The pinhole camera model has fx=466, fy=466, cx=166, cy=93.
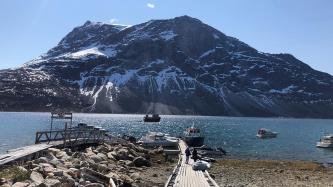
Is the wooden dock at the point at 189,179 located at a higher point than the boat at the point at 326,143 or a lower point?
higher

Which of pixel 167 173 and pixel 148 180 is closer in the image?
pixel 148 180

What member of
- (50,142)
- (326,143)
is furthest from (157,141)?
(326,143)

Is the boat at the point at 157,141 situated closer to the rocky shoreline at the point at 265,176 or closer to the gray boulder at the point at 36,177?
the rocky shoreline at the point at 265,176

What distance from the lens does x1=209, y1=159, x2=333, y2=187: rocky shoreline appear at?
1736 inches

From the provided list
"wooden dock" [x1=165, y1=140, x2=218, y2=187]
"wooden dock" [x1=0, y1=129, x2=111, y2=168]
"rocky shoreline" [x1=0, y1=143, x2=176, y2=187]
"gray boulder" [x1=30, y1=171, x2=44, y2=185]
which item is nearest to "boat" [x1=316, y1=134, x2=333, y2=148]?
"wooden dock" [x1=0, y1=129, x2=111, y2=168]

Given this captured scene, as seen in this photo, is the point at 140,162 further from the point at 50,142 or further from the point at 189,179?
the point at 189,179

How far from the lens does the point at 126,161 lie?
51.6 m

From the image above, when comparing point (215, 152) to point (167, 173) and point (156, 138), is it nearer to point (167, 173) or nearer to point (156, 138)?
Result: point (156, 138)

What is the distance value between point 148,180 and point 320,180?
61.4 ft

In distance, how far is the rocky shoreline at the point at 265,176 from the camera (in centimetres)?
4409

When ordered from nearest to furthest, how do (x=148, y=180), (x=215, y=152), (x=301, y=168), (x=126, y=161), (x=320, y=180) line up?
(x=148, y=180) → (x=320, y=180) → (x=126, y=161) → (x=301, y=168) → (x=215, y=152)

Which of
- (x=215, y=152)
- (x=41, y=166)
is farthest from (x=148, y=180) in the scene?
(x=215, y=152)

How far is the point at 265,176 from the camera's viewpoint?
49812 millimetres

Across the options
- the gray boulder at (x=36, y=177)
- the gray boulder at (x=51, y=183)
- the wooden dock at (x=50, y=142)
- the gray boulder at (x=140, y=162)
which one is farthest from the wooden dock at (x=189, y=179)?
the wooden dock at (x=50, y=142)
